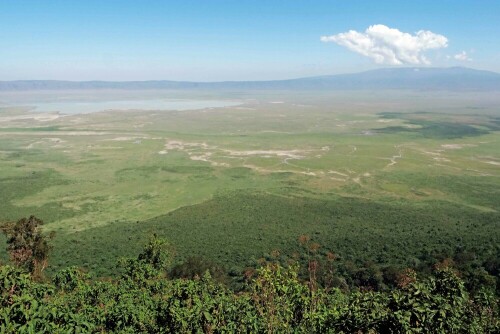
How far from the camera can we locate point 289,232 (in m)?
46.1

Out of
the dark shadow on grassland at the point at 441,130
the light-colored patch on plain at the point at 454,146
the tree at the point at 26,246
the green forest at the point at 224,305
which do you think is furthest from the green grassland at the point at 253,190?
the green forest at the point at 224,305

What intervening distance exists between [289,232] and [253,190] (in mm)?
19061

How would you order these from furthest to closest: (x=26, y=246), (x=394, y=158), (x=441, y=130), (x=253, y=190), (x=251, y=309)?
1. (x=441, y=130)
2. (x=394, y=158)
3. (x=253, y=190)
4. (x=26, y=246)
5. (x=251, y=309)

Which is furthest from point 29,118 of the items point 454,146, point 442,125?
point 442,125

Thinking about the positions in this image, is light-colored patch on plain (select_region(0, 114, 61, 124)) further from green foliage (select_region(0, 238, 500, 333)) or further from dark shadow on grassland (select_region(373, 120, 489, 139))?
green foliage (select_region(0, 238, 500, 333))

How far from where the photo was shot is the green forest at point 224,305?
10523 millimetres

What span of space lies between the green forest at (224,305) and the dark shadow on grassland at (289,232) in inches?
417

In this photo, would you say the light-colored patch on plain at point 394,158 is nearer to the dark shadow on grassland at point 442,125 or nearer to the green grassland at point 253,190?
the green grassland at point 253,190

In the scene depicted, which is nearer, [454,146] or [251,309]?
[251,309]

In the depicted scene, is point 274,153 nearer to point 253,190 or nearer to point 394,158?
point 394,158

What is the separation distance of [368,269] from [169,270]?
16.4 metres

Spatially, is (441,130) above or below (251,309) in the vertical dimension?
below

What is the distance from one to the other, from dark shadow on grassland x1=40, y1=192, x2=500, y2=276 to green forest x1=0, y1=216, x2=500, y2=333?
1060cm

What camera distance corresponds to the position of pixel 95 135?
119125mm
